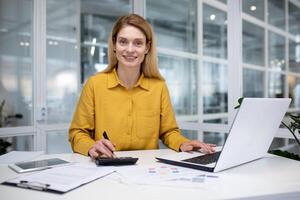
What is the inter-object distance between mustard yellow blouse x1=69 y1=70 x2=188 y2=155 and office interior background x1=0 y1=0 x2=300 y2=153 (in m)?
1.10

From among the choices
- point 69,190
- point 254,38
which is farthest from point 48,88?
point 69,190

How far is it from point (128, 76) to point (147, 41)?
25 centimetres

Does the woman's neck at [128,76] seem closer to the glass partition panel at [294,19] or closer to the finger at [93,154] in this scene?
the finger at [93,154]

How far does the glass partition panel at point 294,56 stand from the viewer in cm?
280

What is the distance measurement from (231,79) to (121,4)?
1.91 metres

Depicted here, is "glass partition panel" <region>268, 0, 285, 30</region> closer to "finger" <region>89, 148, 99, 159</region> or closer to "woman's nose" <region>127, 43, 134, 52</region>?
"woman's nose" <region>127, 43, 134, 52</region>

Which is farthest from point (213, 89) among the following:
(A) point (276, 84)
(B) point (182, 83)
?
(A) point (276, 84)

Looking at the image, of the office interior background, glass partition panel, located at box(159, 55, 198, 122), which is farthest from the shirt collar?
glass partition panel, located at box(159, 55, 198, 122)

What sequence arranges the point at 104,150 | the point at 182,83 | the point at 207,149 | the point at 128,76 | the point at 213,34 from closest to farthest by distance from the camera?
the point at 104,150, the point at 207,149, the point at 128,76, the point at 213,34, the point at 182,83

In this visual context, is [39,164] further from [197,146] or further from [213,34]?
[213,34]

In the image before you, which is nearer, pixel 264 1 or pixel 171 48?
pixel 264 1

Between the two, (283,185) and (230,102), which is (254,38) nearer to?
(230,102)

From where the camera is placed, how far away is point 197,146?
1479 mm

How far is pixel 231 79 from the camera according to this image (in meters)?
2.75
